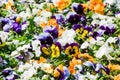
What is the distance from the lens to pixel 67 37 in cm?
428

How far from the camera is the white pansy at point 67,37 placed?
418 cm

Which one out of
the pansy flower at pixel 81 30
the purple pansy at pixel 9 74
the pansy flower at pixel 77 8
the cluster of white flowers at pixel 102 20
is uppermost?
the pansy flower at pixel 77 8

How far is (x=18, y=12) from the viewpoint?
17.6 ft

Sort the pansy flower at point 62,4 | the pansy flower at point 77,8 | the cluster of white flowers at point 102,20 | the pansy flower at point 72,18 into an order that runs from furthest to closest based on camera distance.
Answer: the pansy flower at point 62,4
the pansy flower at point 77,8
the pansy flower at point 72,18
the cluster of white flowers at point 102,20

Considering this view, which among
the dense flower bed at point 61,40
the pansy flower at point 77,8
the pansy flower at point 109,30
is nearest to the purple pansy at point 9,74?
the dense flower bed at point 61,40

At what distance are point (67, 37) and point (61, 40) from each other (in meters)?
0.08

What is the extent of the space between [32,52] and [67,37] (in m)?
0.34

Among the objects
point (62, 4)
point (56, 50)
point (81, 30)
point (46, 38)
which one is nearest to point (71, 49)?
point (56, 50)

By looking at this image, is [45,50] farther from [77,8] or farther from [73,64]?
[77,8]

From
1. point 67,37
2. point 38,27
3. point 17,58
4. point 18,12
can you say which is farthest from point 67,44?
point 18,12

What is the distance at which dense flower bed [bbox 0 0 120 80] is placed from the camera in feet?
12.3

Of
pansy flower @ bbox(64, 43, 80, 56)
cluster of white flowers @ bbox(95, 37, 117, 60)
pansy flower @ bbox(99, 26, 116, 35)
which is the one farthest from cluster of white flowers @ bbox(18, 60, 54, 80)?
pansy flower @ bbox(99, 26, 116, 35)

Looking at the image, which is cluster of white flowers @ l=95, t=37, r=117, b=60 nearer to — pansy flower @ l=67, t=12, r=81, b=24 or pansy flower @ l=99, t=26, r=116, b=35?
pansy flower @ l=99, t=26, r=116, b=35

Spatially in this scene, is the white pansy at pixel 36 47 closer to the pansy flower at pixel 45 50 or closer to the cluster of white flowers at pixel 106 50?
the pansy flower at pixel 45 50
